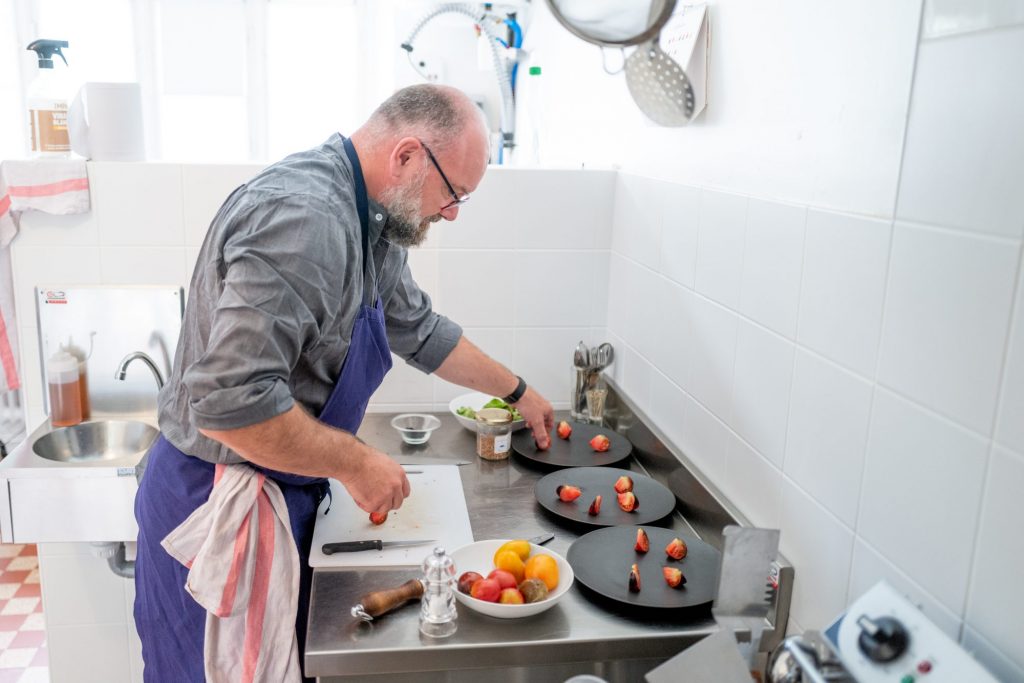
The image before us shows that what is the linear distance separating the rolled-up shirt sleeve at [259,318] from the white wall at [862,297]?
72cm

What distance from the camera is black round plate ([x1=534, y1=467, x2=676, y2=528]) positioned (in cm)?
159

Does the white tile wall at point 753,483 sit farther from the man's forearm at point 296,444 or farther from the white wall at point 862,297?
the man's forearm at point 296,444

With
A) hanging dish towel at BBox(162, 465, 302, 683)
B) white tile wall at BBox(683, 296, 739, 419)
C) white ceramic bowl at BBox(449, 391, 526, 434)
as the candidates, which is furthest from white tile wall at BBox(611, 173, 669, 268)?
hanging dish towel at BBox(162, 465, 302, 683)

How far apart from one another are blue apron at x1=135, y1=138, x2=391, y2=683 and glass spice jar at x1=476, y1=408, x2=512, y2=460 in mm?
351

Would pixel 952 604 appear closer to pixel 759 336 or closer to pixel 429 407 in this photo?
pixel 759 336

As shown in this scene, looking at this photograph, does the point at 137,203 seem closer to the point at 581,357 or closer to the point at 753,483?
the point at 581,357

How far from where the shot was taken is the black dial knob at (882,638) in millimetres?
920

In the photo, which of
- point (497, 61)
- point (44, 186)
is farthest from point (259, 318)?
point (497, 61)

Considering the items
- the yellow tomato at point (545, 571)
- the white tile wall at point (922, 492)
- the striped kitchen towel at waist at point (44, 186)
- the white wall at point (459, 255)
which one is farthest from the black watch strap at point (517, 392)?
the striped kitchen towel at waist at point (44, 186)

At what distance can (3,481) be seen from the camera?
1.88m

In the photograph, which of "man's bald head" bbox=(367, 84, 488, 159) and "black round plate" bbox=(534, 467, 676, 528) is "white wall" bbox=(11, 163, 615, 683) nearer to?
"black round plate" bbox=(534, 467, 676, 528)

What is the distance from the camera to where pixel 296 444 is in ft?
4.24

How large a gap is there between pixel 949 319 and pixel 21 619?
299 centimetres

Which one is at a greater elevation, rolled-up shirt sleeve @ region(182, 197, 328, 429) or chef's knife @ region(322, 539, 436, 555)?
rolled-up shirt sleeve @ region(182, 197, 328, 429)
